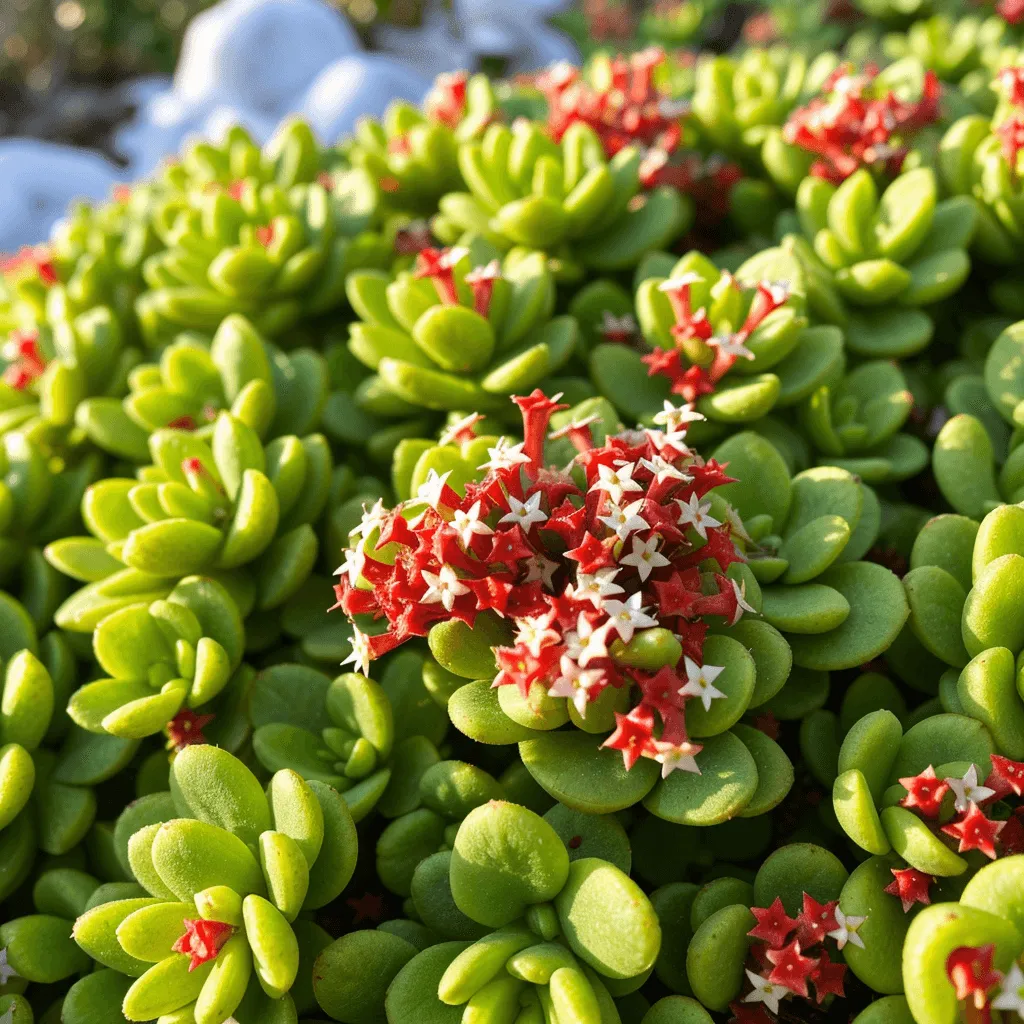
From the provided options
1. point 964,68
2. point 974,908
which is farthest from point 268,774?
point 964,68

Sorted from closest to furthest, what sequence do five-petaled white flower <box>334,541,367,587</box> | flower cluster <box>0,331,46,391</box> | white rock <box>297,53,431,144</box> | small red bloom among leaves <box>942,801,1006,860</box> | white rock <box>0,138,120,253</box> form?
small red bloom among leaves <box>942,801,1006,860</box>
five-petaled white flower <box>334,541,367,587</box>
flower cluster <box>0,331,46,391</box>
white rock <box>0,138,120,253</box>
white rock <box>297,53,431,144</box>

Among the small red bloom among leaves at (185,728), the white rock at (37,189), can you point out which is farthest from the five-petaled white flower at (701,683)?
the white rock at (37,189)

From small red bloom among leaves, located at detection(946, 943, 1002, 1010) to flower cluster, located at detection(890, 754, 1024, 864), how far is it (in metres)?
0.16

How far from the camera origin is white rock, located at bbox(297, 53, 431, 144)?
5.19 metres

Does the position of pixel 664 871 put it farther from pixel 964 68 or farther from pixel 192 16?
pixel 192 16

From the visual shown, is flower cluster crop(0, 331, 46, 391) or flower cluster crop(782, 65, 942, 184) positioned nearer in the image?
Result: flower cluster crop(782, 65, 942, 184)

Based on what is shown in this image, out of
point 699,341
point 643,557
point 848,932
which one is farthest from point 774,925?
point 699,341

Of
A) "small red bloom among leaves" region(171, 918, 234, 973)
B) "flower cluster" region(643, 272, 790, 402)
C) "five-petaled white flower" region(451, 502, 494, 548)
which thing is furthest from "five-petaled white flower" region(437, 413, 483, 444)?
"small red bloom among leaves" region(171, 918, 234, 973)

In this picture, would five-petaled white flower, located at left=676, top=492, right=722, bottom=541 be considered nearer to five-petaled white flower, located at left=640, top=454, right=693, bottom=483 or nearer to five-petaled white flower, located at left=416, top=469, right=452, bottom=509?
five-petaled white flower, located at left=640, top=454, right=693, bottom=483

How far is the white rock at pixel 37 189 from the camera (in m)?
5.00

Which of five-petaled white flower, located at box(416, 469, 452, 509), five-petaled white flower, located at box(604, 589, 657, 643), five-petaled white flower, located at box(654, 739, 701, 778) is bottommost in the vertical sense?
five-petaled white flower, located at box(654, 739, 701, 778)

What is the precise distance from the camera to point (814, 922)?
51.3 inches

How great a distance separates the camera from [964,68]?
9.63 feet

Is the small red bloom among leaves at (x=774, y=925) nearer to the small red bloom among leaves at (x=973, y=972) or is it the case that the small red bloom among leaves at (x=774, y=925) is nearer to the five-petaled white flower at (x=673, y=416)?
the small red bloom among leaves at (x=973, y=972)
